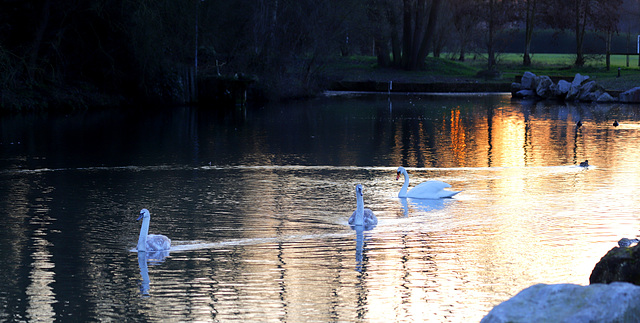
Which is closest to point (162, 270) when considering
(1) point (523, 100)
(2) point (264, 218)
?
(2) point (264, 218)

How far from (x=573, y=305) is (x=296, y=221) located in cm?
768

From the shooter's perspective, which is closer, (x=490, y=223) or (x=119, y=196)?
(x=490, y=223)

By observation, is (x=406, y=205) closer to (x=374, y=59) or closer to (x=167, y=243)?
(x=167, y=243)

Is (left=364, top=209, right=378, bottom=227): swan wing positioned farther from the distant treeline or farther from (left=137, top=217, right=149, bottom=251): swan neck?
the distant treeline

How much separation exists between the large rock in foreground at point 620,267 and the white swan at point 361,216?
5195 millimetres

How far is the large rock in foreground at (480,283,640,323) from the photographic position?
5.52 meters

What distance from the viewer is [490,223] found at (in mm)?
12977

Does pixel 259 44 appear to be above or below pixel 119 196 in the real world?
above

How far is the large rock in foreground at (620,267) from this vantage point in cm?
727

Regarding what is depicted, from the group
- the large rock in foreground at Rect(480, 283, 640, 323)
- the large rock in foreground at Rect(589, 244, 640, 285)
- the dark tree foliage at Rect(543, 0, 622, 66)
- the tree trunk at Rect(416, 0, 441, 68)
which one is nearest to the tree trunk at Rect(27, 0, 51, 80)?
the tree trunk at Rect(416, 0, 441, 68)

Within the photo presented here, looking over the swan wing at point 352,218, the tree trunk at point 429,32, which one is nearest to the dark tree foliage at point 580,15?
the tree trunk at point 429,32

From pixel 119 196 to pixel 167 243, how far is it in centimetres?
472

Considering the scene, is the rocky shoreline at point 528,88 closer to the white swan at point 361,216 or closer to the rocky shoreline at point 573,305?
the white swan at point 361,216

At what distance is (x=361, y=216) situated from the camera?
491 inches
